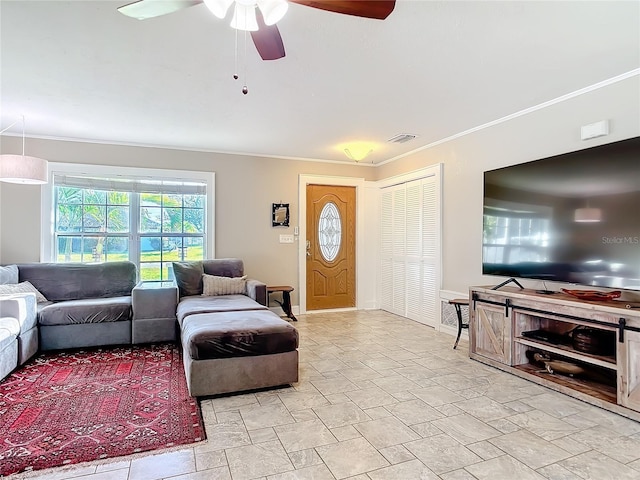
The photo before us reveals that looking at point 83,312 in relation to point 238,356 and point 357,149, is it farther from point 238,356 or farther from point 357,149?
point 357,149

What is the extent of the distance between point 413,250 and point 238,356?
322 cm

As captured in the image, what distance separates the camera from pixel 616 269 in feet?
8.56

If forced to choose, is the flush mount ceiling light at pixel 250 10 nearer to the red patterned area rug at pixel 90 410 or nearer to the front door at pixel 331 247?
the red patterned area rug at pixel 90 410

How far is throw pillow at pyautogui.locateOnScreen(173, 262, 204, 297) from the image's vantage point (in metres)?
4.49

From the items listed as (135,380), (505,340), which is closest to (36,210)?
(135,380)

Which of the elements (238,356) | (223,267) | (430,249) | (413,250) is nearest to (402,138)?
(430,249)

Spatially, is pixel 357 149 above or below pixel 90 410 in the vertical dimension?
above

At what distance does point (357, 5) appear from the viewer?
5.26 feet

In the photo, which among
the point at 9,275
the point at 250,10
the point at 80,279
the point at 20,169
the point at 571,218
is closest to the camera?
the point at 250,10

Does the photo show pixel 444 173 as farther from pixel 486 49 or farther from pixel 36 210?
pixel 36 210

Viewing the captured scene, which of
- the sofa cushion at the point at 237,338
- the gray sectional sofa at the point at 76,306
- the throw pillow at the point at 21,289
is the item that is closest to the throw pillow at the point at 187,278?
the gray sectional sofa at the point at 76,306

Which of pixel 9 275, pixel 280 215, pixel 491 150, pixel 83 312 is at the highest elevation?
pixel 491 150

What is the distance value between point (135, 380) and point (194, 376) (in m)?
0.72

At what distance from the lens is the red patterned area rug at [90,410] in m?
1.99
